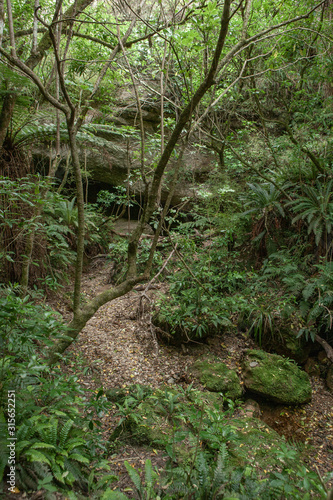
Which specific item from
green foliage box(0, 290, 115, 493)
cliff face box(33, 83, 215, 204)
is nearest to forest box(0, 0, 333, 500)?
green foliage box(0, 290, 115, 493)

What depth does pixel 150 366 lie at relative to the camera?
11.3 ft

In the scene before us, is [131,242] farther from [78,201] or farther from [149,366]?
[149,366]

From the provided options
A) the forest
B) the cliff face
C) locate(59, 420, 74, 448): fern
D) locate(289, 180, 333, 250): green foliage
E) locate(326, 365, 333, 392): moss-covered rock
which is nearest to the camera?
locate(59, 420, 74, 448): fern

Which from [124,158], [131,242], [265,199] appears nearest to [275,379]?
[131,242]

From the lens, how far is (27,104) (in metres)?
3.18

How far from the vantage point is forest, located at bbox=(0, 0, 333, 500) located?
1.60m

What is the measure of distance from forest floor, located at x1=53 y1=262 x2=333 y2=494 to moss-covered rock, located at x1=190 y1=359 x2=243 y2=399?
0.15 m

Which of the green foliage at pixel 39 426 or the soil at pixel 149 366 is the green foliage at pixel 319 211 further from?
the green foliage at pixel 39 426

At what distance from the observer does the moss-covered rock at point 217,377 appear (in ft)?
10.6

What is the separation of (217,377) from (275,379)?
690 millimetres

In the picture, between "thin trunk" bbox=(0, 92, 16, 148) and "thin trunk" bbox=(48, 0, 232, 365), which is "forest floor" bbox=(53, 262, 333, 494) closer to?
"thin trunk" bbox=(48, 0, 232, 365)

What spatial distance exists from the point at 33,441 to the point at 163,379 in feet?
6.86

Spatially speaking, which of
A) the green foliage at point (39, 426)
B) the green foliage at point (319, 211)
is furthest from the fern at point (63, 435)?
the green foliage at point (319, 211)

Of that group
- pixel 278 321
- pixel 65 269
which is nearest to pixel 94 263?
pixel 65 269
